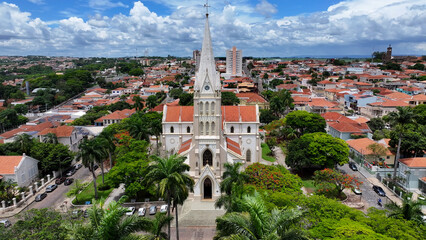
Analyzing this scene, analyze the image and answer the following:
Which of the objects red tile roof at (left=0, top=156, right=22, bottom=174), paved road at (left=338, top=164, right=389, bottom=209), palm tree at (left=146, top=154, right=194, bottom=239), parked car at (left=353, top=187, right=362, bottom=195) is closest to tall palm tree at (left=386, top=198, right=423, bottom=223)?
paved road at (left=338, top=164, right=389, bottom=209)

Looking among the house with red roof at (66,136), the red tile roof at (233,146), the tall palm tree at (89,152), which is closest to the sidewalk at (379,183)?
the red tile roof at (233,146)

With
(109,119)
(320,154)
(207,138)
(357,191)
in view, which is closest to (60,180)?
(207,138)

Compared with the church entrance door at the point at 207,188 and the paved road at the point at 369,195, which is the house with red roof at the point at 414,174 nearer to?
the paved road at the point at 369,195

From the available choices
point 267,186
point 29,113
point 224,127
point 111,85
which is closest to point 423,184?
point 267,186

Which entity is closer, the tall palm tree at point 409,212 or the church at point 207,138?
the tall palm tree at point 409,212

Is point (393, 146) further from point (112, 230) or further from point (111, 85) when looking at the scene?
point (111, 85)

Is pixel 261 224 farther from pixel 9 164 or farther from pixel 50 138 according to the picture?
pixel 50 138

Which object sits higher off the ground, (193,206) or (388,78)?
(388,78)
